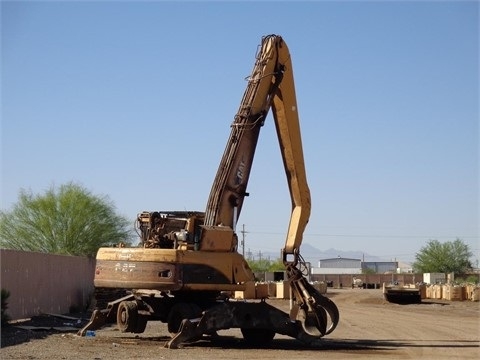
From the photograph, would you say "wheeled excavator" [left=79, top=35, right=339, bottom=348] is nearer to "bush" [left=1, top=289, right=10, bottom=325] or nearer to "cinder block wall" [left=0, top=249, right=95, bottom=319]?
"bush" [left=1, top=289, right=10, bottom=325]

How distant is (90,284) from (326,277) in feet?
303

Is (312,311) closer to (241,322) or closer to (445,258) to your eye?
(241,322)

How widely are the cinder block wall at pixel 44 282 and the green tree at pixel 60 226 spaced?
11.7 m

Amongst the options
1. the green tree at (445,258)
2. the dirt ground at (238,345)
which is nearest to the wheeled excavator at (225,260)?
the dirt ground at (238,345)

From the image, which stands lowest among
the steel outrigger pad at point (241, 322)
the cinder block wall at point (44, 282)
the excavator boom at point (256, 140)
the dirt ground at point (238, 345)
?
the dirt ground at point (238, 345)

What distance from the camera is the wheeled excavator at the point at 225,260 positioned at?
68.0 ft

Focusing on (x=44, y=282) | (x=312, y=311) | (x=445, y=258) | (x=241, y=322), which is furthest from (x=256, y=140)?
(x=445, y=258)

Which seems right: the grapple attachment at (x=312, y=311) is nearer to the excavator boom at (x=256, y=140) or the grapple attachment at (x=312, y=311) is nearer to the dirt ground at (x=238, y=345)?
the dirt ground at (x=238, y=345)

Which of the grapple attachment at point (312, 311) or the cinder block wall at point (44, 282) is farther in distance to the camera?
the cinder block wall at point (44, 282)

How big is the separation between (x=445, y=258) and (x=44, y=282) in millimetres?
102330

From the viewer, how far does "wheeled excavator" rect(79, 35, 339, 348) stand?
2073 centimetres

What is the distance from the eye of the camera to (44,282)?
32.5 metres

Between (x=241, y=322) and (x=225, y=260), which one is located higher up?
(x=225, y=260)

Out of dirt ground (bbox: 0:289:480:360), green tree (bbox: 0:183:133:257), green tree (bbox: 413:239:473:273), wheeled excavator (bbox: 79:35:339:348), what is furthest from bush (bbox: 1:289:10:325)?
green tree (bbox: 413:239:473:273)
